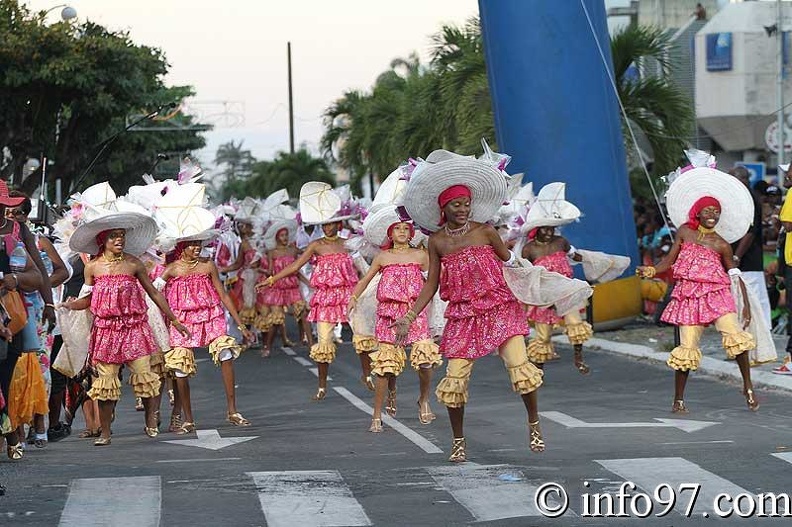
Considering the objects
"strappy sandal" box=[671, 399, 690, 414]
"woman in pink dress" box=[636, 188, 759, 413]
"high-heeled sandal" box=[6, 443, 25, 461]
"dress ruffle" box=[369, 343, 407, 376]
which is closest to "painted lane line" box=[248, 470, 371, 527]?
"high-heeled sandal" box=[6, 443, 25, 461]

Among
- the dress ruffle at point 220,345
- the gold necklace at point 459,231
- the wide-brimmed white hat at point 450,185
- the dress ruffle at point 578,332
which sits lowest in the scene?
the dress ruffle at point 578,332

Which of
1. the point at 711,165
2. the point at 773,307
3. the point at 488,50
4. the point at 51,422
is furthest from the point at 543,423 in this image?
the point at 488,50

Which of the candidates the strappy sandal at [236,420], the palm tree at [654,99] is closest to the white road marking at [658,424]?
the strappy sandal at [236,420]

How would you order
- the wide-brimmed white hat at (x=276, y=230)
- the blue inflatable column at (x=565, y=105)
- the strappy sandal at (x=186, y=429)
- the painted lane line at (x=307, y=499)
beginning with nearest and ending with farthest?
the painted lane line at (x=307, y=499) → the strappy sandal at (x=186, y=429) → the blue inflatable column at (x=565, y=105) → the wide-brimmed white hat at (x=276, y=230)

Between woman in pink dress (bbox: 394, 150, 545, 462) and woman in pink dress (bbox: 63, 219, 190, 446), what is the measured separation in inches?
113

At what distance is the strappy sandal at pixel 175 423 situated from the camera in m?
13.8

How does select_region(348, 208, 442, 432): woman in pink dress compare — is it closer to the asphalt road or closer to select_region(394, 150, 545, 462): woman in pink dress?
the asphalt road

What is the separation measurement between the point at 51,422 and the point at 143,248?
1.93 m

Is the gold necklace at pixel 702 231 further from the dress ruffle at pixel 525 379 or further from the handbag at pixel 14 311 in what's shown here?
the handbag at pixel 14 311

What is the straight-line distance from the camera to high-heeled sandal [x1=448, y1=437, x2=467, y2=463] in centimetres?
1075

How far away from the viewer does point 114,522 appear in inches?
338

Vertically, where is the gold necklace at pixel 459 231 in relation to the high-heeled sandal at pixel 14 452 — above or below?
above

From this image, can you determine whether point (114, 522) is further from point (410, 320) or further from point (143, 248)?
point (143, 248)

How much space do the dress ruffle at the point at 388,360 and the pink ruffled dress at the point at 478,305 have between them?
270 cm
